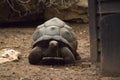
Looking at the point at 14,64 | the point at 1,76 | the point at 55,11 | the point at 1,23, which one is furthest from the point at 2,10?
the point at 1,76

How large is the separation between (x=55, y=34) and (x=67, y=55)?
365mm

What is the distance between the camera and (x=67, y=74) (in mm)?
5691

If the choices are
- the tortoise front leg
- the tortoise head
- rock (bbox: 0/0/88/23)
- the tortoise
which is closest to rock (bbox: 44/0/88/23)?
rock (bbox: 0/0/88/23)

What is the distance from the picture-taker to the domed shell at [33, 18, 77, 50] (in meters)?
6.30

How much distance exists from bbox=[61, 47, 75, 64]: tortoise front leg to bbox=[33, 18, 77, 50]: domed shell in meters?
0.11

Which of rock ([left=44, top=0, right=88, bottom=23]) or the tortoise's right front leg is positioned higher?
rock ([left=44, top=0, right=88, bottom=23])

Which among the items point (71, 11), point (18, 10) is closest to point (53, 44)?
point (18, 10)

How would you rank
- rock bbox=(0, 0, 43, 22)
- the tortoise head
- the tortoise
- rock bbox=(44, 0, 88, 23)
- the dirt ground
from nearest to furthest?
the dirt ground → the tortoise head → the tortoise → rock bbox=(0, 0, 43, 22) → rock bbox=(44, 0, 88, 23)

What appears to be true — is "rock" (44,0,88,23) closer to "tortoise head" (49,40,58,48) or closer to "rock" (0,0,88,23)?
"rock" (0,0,88,23)

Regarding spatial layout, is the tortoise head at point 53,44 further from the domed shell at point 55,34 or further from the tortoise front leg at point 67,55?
the tortoise front leg at point 67,55

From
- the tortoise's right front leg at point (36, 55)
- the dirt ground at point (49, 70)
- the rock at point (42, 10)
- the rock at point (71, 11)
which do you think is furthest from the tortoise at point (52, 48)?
the rock at point (71, 11)

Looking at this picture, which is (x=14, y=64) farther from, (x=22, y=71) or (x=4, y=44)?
(x=4, y=44)

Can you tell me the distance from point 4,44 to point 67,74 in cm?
305

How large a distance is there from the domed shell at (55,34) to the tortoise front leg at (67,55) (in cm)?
11
